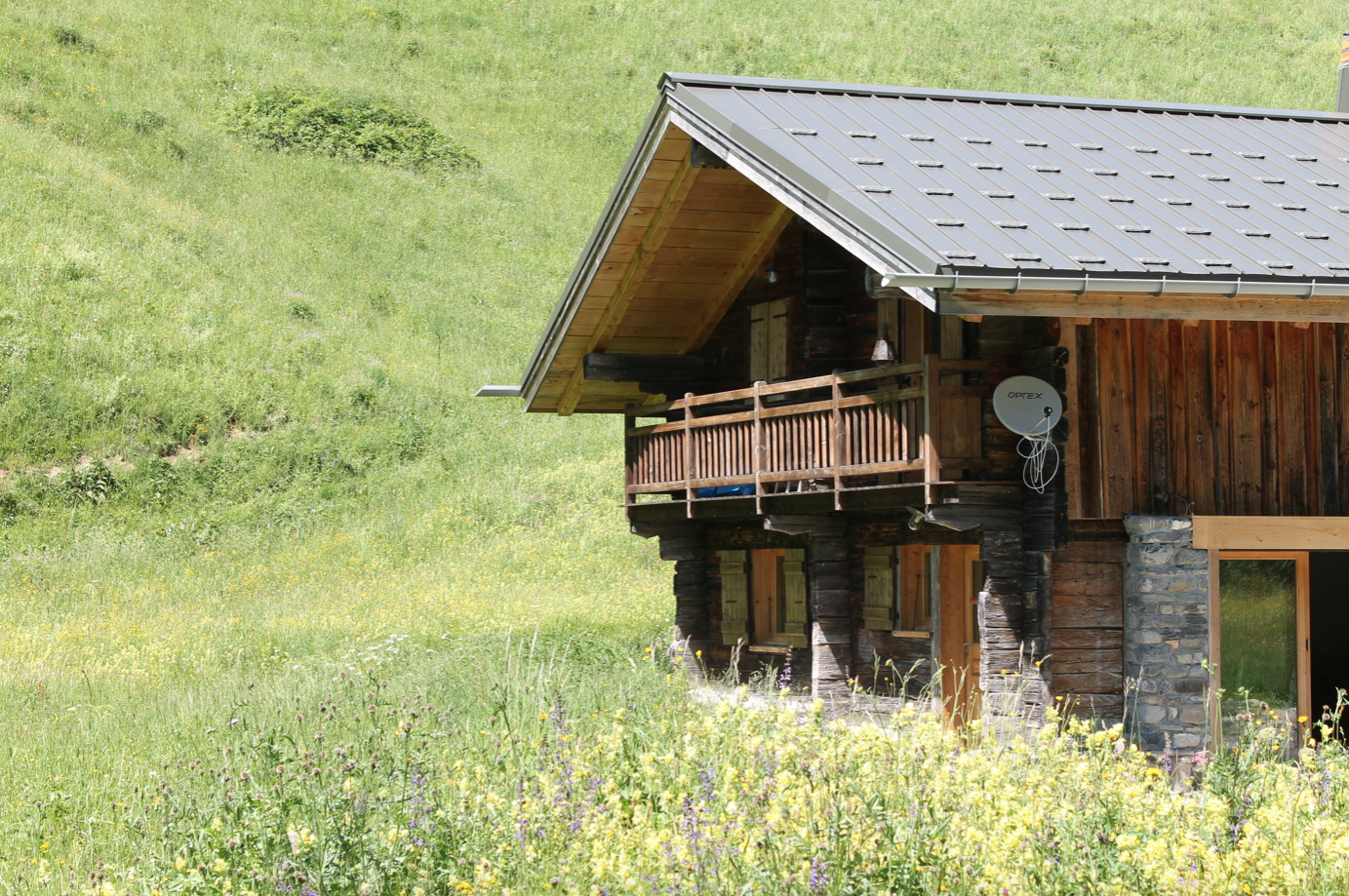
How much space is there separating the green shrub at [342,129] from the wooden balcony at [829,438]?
116 feet

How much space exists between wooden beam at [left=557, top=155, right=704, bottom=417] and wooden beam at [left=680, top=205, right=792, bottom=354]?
1061mm

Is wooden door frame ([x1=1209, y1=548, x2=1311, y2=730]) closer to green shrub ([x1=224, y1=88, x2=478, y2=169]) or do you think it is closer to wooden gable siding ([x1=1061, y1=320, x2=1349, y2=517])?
wooden gable siding ([x1=1061, y1=320, x2=1349, y2=517])

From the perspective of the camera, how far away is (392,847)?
7.01 metres

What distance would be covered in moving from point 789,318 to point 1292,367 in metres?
5.45

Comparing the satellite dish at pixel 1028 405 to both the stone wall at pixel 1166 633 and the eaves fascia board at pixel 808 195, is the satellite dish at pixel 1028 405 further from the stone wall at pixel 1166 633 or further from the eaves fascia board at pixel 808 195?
the eaves fascia board at pixel 808 195

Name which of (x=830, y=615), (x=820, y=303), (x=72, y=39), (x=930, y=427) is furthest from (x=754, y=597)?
(x=72, y=39)

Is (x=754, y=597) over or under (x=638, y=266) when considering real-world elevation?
under

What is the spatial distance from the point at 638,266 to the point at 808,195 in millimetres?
4544

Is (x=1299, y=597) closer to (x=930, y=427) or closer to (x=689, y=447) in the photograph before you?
(x=930, y=427)

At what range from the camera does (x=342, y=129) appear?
51719mm

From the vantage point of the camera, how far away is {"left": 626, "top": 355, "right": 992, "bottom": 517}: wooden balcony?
12.7 meters

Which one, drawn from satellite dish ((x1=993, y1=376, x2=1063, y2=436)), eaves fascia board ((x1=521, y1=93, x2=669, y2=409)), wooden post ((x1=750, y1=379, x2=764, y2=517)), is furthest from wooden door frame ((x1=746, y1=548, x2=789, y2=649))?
satellite dish ((x1=993, y1=376, x2=1063, y2=436))

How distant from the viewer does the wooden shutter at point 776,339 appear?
16.8 meters

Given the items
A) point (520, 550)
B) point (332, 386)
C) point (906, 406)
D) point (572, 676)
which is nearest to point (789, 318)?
point (906, 406)
